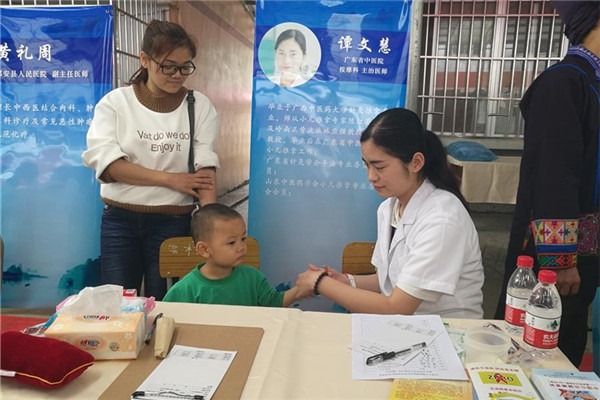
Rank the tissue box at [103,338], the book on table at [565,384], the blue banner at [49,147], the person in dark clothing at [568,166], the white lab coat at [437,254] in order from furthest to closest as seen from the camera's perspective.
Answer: the blue banner at [49,147] < the person in dark clothing at [568,166] < the white lab coat at [437,254] < the tissue box at [103,338] < the book on table at [565,384]

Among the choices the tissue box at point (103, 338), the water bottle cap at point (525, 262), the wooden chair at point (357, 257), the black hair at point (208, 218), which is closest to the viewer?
the tissue box at point (103, 338)

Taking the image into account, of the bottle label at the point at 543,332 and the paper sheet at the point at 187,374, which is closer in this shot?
the paper sheet at the point at 187,374

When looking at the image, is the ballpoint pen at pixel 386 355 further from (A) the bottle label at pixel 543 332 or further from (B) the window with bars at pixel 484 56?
(B) the window with bars at pixel 484 56

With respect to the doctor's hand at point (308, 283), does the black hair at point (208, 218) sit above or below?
above

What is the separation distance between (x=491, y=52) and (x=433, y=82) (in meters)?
0.64

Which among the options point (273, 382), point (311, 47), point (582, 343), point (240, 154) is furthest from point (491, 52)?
point (240, 154)

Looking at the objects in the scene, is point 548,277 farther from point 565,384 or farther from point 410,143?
point 410,143

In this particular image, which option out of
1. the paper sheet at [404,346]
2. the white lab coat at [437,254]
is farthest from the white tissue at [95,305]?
the white lab coat at [437,254]

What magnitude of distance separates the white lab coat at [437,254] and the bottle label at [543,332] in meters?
0.26

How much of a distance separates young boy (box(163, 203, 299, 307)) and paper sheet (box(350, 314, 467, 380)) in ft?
1.29

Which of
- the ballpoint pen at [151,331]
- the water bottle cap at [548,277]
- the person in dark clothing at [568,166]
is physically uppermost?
the person in dark clothing at [568,166]

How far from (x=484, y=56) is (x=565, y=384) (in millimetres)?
2977

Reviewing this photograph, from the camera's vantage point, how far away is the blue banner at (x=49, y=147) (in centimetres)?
263

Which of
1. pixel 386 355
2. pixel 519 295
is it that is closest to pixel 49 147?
pixel 386 355
